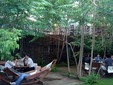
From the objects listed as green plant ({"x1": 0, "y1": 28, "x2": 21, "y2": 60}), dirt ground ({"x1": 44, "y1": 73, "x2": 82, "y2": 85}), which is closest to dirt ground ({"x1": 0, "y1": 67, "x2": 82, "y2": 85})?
dirt ground ({"x1": 44, "y1": 73, "x2": 82, "y2": 85})

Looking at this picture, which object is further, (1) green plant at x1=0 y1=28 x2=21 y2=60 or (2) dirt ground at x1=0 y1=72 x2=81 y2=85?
(2) dirt ground at x1=0 y1=72 x2=81 y2=85

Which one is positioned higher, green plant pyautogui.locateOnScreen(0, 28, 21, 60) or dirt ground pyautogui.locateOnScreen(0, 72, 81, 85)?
green plant pyautogui.locateOnScreen(0, 28, 21, 60)

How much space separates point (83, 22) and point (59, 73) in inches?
171

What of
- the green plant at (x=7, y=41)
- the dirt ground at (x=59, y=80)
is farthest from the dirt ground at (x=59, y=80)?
the green plant at (x=7, y=41)

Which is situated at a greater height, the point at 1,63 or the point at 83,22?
the point at 83,22

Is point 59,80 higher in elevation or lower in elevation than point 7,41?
lower

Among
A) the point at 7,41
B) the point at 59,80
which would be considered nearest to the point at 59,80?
the point at 59,80

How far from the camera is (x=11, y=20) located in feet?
29.7

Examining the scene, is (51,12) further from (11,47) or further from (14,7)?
(11,47)

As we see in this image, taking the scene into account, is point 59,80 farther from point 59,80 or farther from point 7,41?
point 7,41

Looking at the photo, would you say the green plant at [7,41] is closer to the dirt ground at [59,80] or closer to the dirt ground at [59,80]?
the dirt ground at [59,80]

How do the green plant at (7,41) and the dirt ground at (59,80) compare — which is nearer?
the green plant at (7,41)

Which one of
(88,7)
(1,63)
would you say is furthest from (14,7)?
(1,63)

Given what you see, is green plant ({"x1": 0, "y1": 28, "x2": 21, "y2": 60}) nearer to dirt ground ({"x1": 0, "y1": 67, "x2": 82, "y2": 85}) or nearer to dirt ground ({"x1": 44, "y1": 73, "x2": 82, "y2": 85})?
dirt ground ({"x1": 0, "y1": 67, "x2": 82, "y2": 85})
